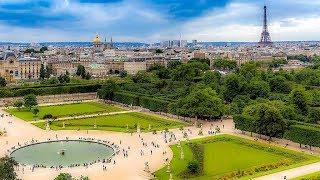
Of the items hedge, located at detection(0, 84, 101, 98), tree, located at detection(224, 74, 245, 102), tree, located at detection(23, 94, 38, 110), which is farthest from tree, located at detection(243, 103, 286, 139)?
hedge, located at detection(0, 84, 101, 98)

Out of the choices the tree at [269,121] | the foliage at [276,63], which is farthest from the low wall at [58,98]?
the foliage at [276,63]

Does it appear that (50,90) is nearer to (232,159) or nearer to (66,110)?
(66,110)

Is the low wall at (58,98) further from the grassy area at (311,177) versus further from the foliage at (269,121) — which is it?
the grassy area at (311,177)

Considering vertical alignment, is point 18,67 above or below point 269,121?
above

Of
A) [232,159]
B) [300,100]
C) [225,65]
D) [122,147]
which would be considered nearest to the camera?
[232,159]

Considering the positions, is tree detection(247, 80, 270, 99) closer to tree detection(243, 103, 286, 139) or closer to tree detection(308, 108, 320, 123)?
tree detection(308, 108, 320, 123)

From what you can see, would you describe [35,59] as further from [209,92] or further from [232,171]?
[232,171]

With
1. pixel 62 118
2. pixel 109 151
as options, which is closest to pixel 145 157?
pixel 109 151

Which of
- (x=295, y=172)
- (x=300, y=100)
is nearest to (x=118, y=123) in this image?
(x=300, y=100)
